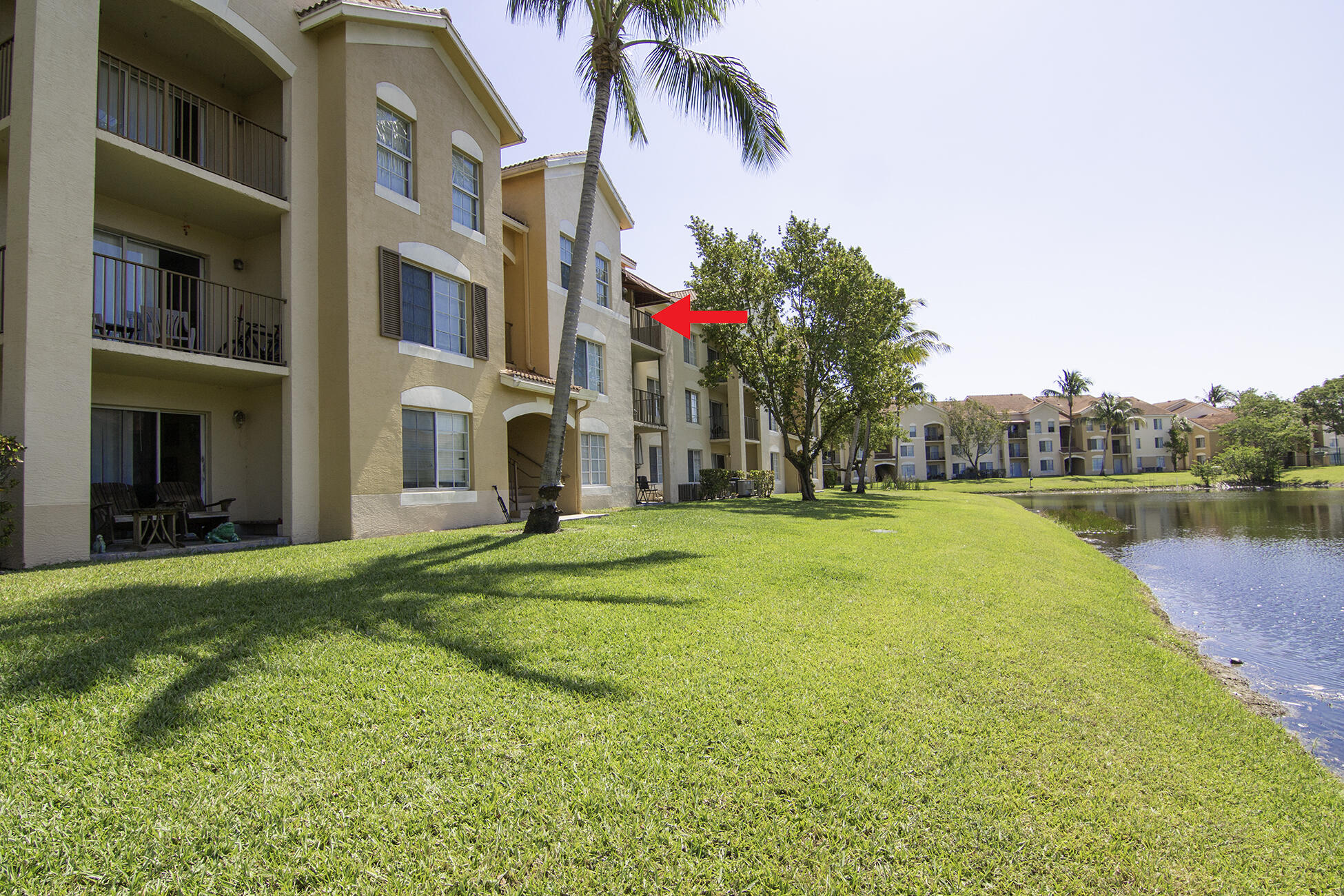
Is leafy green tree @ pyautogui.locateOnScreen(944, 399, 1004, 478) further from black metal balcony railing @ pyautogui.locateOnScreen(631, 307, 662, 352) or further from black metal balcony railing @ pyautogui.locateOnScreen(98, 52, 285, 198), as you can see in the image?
black metal balcony railing @ pyautogui.locateOnScreen(98, 52, 285, 198)

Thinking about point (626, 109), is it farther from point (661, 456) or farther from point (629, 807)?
point (661, 456)

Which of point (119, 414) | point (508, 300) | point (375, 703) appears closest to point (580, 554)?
point (375, 703)

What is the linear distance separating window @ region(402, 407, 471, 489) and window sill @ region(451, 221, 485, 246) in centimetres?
403

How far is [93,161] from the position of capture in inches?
360

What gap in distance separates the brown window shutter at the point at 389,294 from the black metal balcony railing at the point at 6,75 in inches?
202

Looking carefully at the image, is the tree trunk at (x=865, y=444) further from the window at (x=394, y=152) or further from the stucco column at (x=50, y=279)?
the stucco column at (x=50, y=279)

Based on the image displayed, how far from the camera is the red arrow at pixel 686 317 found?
26000 mm

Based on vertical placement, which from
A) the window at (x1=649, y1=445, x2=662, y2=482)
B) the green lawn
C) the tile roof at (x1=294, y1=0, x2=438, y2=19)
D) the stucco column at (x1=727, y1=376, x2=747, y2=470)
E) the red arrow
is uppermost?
the tile roof at (x1=294, y1=0, x2=438, y2=19)

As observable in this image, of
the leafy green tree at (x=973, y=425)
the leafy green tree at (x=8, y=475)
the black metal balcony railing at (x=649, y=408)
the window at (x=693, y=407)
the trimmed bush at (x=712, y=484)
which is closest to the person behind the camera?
the leafy green tree at (x=8, y=475)

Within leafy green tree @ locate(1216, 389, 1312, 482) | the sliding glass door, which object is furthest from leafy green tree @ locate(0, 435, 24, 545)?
leafy green tree @ locate(1216, 389, 1312, 482)

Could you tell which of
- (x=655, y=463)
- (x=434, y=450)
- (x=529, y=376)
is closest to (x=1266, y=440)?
(x=655, y=463)

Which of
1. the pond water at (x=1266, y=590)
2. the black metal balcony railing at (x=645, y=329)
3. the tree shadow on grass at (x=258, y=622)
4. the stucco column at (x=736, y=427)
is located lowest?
the pond water at (x=1266, y=590)

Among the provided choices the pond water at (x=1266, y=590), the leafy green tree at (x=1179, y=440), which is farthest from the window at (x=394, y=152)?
the leafy green tree at (x=1179, y=440)

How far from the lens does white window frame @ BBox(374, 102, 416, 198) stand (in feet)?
42.7
